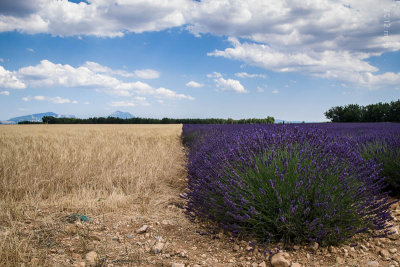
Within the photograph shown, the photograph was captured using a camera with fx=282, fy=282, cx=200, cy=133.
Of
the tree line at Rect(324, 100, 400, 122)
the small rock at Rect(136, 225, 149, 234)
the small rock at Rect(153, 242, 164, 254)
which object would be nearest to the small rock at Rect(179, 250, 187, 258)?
the small rock at Rect(153, 242, 164, 254)

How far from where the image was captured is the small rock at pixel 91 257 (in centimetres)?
200

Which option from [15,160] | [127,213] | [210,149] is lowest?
[127,213]

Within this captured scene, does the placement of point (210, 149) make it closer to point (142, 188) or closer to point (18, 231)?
point (142, 188)

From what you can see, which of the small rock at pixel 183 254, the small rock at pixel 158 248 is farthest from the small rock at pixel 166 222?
the small rock at pixel 183 254

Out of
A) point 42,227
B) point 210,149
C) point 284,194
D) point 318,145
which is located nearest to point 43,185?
point 42,227

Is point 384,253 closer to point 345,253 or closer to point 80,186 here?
point 345,253

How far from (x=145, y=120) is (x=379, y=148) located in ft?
140

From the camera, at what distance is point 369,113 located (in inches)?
867

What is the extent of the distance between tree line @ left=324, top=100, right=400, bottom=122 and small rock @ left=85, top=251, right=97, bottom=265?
76.6 ft

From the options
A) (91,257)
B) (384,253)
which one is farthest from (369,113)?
(91,257)

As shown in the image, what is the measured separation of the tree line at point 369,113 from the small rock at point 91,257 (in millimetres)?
23354

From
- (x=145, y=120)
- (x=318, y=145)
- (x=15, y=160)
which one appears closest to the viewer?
(x=318, y=145)

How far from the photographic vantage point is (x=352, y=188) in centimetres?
249

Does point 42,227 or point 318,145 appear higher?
point 318,145
